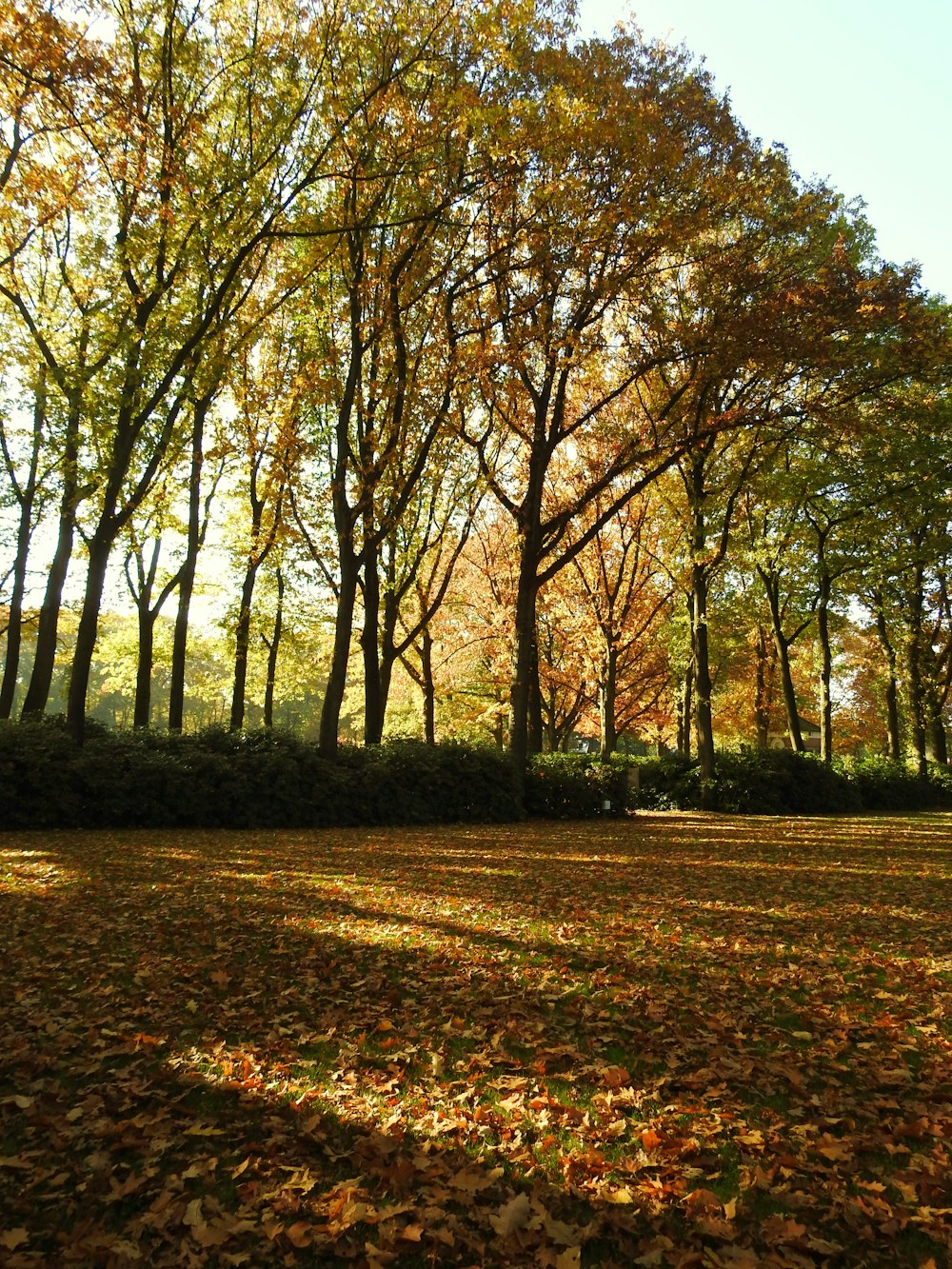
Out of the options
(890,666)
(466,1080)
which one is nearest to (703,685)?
(890,666)

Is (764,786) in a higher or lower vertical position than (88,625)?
lower

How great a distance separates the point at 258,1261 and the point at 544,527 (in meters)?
17.0

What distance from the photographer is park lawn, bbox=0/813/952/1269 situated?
2.84 m

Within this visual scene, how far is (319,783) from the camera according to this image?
16.2 m

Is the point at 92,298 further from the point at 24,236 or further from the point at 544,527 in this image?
the point at 544,527

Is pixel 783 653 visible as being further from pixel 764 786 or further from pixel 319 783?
pixel 319 783

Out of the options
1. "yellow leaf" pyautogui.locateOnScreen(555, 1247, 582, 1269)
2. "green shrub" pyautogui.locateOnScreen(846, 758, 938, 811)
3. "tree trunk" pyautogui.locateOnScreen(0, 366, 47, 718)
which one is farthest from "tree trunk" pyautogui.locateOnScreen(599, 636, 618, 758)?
"yellow leaf" pyautogui.locateOnScreen(555, 1247, 582, 1269)

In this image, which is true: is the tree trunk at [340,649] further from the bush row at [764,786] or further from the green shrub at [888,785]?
the green shrub at [888,785]

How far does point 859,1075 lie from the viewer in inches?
165

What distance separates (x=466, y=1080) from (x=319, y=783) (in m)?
12.5

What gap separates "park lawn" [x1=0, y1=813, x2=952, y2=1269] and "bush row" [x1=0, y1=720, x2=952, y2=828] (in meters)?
5.43

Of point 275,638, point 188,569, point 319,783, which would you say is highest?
point 188,569

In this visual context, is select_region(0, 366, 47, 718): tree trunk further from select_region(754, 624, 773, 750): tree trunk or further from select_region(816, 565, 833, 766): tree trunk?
select_region(754, 624, 773, 750): tree trunk

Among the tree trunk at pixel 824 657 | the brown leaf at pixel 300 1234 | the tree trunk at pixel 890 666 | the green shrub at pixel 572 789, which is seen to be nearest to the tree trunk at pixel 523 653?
the green shrub at pixel 572 789
